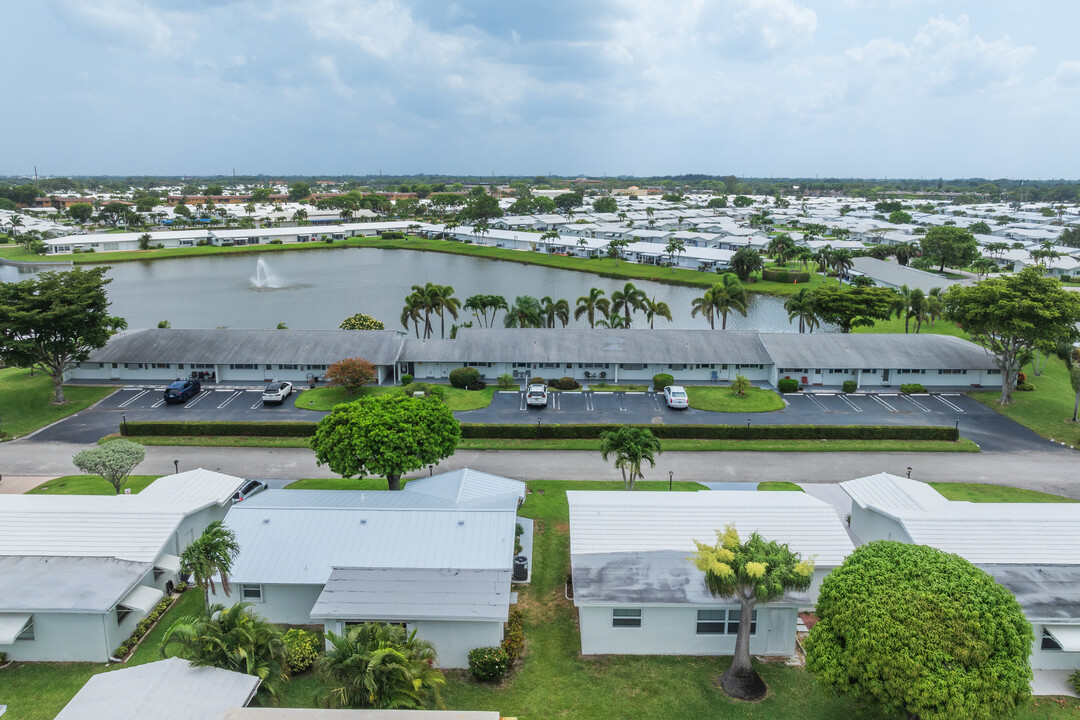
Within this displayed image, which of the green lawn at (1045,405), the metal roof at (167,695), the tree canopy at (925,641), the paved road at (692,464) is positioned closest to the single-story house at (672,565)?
the tree canopy at (925,641)

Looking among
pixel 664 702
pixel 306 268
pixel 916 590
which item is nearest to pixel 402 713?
pixel 664 702

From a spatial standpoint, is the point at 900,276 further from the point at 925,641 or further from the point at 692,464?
the point at 925,641

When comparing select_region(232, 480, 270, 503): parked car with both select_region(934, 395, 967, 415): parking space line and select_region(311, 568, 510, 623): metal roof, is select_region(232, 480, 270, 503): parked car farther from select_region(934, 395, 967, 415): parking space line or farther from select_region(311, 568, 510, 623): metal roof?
select_region(934, 395, 967, 415): parking space line

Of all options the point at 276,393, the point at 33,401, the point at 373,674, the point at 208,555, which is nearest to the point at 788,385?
the point at 276,393

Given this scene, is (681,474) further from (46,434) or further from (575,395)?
(46,434)

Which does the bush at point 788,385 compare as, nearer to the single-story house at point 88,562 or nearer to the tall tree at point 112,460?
the single-story house at point 88,562

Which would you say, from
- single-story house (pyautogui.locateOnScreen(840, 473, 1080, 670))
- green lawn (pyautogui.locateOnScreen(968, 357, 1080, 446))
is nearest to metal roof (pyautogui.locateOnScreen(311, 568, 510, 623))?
single-story house (pyautogui.locateOnScreen(840, 473, 1080, 670))
